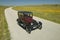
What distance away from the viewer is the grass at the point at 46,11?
3.10 meters

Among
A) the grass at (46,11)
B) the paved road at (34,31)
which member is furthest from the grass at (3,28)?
the grass at (46,11)

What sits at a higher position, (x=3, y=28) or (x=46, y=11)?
(x=46, y=11)

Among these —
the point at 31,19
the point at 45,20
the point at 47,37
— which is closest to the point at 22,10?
the point at 31,19

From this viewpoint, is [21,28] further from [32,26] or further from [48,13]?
[48,13]

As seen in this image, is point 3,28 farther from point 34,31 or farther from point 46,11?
point 46,11

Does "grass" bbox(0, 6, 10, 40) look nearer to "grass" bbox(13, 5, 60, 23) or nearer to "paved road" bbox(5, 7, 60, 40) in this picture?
"paved road" bbox(5, 7, 60, 40)

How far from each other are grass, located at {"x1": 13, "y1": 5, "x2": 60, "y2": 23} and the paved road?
3.1 inches

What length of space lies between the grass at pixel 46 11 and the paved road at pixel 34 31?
8 cm

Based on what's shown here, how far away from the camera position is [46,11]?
3162 mm

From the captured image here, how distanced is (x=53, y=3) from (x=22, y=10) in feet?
1.95

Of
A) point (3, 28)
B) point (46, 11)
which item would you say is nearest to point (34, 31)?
point (46, 11)

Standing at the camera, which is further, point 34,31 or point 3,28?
point 3,28

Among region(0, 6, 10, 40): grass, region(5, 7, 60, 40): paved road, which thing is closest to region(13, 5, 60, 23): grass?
region(5, 7, 60, 40): paved road

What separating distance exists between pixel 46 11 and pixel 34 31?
0.43m
